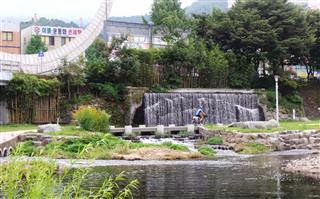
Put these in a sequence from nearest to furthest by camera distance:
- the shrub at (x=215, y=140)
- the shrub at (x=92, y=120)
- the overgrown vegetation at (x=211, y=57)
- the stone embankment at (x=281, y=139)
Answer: the stone embankment at (x=281, y=139) → the shrub at (x=215, y=140) → the shrub at (x=92, y=120) → the overgrown vegetation at (x=211, y=57)

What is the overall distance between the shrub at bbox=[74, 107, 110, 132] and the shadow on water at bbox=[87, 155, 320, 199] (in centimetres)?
644

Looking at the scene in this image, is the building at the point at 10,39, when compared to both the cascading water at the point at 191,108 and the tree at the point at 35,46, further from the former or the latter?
the cascading water at the point at 191,108

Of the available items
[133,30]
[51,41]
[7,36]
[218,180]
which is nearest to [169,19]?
[133,30]

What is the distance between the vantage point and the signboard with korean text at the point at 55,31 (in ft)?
184

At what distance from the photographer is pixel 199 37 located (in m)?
35.1

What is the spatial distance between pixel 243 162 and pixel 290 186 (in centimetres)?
487

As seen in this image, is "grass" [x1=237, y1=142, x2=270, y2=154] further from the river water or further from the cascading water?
the cascading water

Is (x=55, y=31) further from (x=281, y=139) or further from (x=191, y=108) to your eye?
(x=281, y=139)

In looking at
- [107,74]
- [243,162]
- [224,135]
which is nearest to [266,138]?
[224,135]

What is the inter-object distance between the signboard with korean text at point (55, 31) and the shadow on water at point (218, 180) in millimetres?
44096

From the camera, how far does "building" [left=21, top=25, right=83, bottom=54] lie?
185 feet

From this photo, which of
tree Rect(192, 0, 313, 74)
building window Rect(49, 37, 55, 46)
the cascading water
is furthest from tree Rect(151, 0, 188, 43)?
building window Rect(49, 37, 55, 46)

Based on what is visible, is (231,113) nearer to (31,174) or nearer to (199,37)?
(199,37)

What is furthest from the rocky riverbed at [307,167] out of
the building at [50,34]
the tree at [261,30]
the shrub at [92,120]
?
the building at [50,34]
